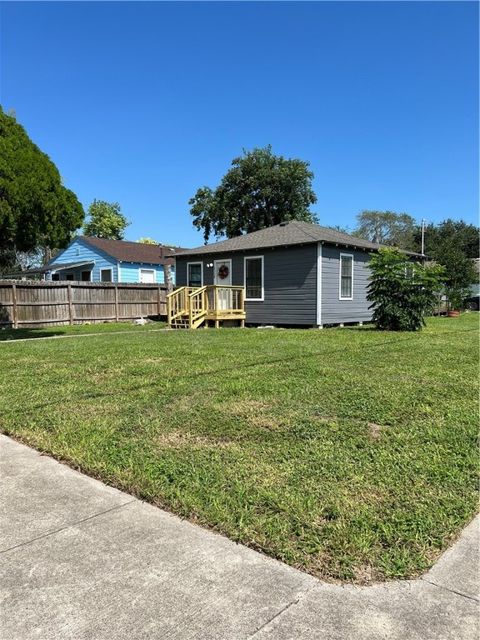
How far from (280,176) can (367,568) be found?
3511 centimetres

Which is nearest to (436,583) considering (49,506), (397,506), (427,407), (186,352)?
(397,506)

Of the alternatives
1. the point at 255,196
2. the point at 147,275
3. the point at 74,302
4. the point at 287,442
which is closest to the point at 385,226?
the point at 255,196

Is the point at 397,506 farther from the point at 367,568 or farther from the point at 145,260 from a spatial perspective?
the point at 145,260

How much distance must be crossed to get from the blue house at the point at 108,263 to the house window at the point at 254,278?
9375 mm

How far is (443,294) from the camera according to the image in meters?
22.1

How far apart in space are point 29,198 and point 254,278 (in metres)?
7.64

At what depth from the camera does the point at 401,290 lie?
478 inches

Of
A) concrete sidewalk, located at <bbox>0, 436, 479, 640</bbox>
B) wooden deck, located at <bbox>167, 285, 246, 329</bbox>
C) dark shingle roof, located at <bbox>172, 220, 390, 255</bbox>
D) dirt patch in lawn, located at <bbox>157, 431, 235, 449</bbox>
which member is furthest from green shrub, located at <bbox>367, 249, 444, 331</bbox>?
concrete sidewalk, located at <bbox>0, 436, 479, 640</bbox>

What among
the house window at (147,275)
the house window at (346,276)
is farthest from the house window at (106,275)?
the house window at (346,276)

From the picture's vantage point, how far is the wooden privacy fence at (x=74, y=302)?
52.5 ft

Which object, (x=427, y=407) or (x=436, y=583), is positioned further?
(x=427, y=407)

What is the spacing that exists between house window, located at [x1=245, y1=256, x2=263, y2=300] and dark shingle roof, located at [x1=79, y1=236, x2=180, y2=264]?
9375mm

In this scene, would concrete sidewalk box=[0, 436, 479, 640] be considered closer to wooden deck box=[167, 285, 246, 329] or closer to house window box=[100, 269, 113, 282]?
wooden deck box=[167, 285, 246, 329]

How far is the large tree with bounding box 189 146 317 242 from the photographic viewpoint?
35188 mm
